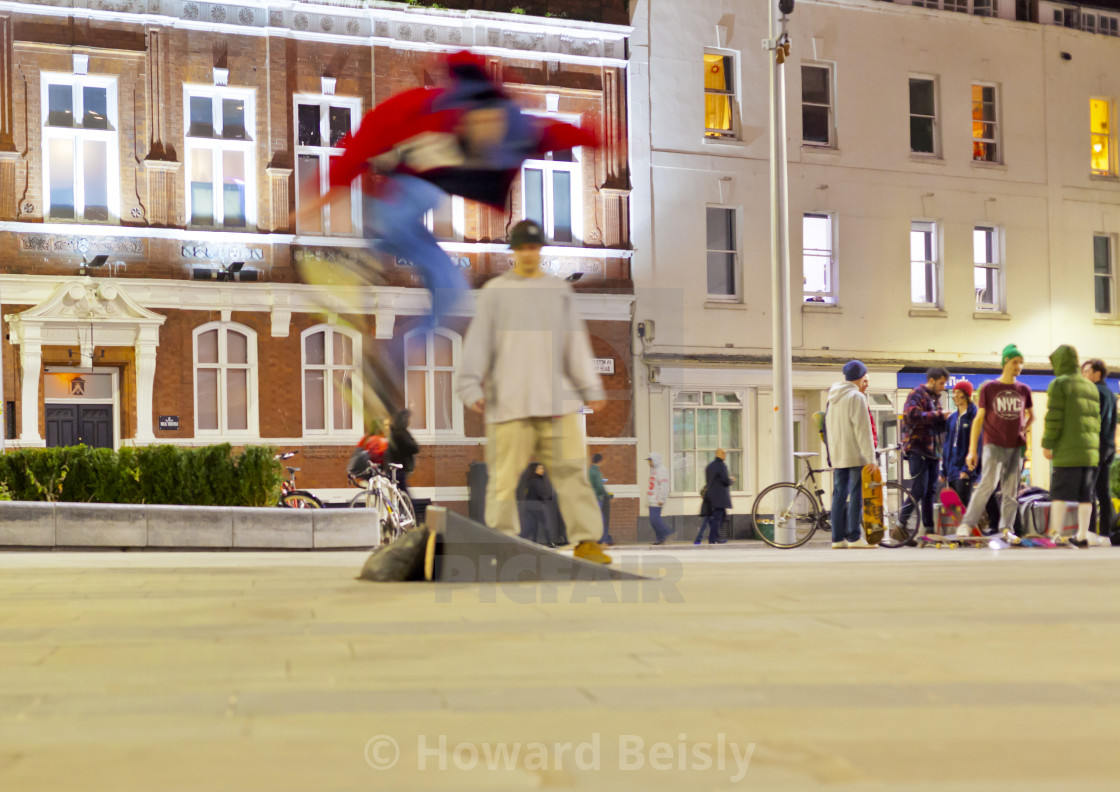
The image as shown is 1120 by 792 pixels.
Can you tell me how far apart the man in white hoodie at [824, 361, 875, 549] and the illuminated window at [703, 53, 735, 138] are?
14.9m

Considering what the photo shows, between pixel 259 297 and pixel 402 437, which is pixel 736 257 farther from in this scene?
pixel 402 437

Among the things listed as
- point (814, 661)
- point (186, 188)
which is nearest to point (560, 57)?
point (186, 188)

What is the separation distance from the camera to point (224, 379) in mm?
22844

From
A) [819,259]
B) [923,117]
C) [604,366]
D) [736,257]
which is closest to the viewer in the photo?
[604,366]

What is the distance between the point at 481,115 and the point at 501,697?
16.2 ft

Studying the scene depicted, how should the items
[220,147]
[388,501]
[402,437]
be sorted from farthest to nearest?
[220,147] → [388,501] → [402,437]

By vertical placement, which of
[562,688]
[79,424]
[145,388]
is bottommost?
[562,688]

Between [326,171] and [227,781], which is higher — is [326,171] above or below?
above

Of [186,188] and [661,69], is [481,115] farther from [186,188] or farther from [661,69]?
[661,69]

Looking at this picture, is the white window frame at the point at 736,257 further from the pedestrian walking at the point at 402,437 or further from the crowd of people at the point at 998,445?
the pedestrian walking at the point at 402,437

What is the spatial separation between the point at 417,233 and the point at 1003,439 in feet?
19.3

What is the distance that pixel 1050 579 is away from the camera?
24.2 ft

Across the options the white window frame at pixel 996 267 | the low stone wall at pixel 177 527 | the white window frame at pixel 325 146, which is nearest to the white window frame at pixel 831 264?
the white window frame at pixel 996 267

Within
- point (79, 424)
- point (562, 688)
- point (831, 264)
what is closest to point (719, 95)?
point (831, 264)
